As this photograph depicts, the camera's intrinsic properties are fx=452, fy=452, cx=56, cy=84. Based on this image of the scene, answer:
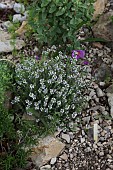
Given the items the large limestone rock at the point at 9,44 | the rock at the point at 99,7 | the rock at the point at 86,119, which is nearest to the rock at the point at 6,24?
the large limestone rock at the point at 9,44

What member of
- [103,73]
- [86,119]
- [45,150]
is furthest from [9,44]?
[45,150]

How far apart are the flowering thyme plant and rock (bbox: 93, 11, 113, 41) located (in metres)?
0.57

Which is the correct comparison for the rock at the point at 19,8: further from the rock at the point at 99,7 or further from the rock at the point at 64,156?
the rock at the point at 64,156

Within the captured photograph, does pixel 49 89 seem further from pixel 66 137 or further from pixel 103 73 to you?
pixel 103 73

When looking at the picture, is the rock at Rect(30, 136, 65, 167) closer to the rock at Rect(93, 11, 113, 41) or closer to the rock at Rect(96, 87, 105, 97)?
the rock at Rect(96, 87, 105, 97)

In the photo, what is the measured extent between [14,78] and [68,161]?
74cm

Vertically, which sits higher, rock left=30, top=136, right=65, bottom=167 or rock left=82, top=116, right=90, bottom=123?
rock left=82, top=116, right=90, bottom=123

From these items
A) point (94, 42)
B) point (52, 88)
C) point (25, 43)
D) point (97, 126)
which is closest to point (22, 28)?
point (25, 43)

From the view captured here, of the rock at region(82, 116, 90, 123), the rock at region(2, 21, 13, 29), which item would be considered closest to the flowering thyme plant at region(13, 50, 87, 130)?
the rock at region(82, 116, 90, 123)

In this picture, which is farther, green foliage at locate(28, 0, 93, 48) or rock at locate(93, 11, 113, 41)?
rock at locate(93, 11, 113, 41)

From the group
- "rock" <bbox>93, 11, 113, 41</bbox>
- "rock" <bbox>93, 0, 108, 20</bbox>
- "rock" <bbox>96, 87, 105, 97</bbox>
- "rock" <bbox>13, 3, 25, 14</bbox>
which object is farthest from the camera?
"rock" <bbox>13, 3, 25, 14</bbox>

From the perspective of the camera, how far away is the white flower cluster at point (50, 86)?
123 inches

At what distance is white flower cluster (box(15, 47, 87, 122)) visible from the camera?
3.12 meters

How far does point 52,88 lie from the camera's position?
3.18 m
